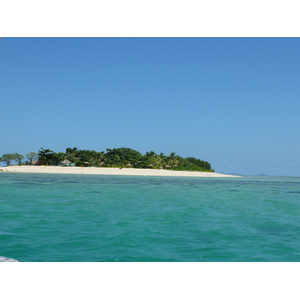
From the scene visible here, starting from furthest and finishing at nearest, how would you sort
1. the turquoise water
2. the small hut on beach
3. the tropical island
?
the small hut on beach, the tropical island, the turquoise water

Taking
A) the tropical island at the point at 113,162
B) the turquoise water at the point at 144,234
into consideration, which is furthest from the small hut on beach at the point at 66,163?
the turquoise water at the point at 144,234

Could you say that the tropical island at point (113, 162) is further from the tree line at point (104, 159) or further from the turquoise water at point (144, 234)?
the turquoise water at point (144, 234)

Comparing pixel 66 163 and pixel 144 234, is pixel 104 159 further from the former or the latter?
pixel 144 234

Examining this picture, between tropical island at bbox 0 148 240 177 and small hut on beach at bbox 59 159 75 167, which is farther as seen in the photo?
small hut on beach at bbox 59 159 75 167

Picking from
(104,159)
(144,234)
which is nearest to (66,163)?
(104,159)

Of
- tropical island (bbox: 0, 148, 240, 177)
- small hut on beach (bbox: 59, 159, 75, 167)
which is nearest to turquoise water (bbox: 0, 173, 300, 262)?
tropical island (bbox: 0, 148, 240, 177)

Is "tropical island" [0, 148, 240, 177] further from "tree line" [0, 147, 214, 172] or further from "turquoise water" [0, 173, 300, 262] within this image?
"turquoise water" [0, 173, 300, 262]

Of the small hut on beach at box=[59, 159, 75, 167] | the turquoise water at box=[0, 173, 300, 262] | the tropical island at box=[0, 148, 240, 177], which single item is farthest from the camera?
the small hut on beach at box=[59, 159, 75, 167]

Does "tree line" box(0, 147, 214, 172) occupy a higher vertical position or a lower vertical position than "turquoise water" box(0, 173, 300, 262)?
higher

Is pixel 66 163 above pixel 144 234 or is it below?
above

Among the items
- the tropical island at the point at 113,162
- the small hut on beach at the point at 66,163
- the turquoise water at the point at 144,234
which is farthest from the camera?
the small hut on beach at the point at 66,163
